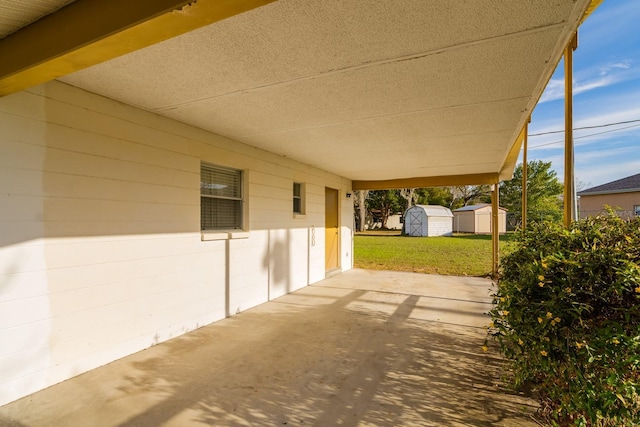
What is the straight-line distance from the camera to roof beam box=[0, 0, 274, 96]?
1.34m

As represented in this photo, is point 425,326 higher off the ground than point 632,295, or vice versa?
point 632,295

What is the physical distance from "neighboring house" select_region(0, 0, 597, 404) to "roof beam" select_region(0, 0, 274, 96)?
0.01 metres

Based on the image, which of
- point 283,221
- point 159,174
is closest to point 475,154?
point 283,221

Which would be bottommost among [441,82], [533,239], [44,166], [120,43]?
[533,239]

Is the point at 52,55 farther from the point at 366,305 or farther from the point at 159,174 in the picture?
the point at 366,305

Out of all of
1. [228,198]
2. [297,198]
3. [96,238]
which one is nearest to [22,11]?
[96,238]

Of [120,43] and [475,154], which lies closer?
[120,43]

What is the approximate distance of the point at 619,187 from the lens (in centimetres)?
1405

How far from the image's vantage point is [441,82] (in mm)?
2635

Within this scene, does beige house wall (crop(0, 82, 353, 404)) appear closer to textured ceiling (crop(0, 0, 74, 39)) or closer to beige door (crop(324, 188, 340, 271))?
textured ceiling (crop(0, 0, 74, 39))

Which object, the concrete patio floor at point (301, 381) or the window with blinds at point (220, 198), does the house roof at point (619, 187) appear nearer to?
the concrete patio floor at point (301, 381)

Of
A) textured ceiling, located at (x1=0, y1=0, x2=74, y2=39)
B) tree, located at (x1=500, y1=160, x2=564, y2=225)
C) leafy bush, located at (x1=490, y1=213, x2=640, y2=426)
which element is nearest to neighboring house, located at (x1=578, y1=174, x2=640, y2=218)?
tree, located at (x1=500, y1=160, x2=564, y2=225)

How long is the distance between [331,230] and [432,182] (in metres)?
2.99

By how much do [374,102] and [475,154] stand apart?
10.8 ft
